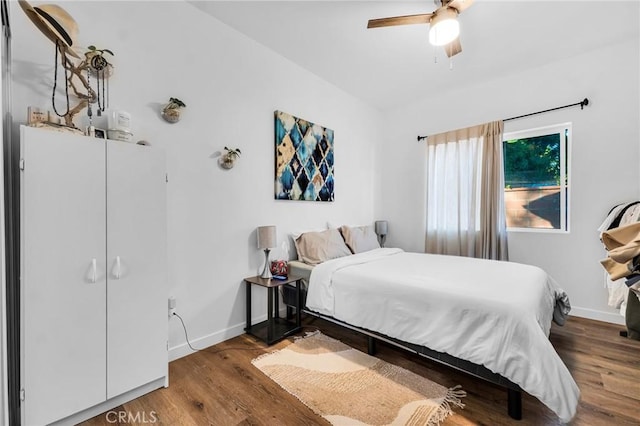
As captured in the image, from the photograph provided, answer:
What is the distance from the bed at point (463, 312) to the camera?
1.49 metres

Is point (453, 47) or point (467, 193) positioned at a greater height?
point (453, 47)

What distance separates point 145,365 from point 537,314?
2.45m

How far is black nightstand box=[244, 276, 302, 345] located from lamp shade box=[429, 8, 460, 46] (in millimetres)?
2363

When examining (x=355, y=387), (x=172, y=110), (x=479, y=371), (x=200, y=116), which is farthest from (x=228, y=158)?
(x=479, y=371)

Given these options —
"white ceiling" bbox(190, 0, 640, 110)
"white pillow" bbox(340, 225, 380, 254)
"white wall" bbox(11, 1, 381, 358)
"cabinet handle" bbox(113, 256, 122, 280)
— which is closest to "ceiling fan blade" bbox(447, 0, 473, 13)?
"white ceiling" bbox(190, 0, 640, 110)

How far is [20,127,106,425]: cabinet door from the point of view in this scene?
1.42 meters

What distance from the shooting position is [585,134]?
3053mm

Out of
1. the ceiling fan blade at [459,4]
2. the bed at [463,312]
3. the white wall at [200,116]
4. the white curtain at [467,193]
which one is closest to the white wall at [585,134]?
the white curtain at [467,193]

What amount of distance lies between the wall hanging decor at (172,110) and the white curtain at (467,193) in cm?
331

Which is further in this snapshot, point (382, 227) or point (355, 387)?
point (382, 227)

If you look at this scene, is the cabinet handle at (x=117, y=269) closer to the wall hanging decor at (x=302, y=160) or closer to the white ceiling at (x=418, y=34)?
Answer: the wall hanging decor at (x=302, y=160)

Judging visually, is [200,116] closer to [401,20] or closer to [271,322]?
[401,20]

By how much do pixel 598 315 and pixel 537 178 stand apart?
63.7 inches

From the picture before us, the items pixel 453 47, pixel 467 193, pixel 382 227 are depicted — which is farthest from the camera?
pixel 382 227
